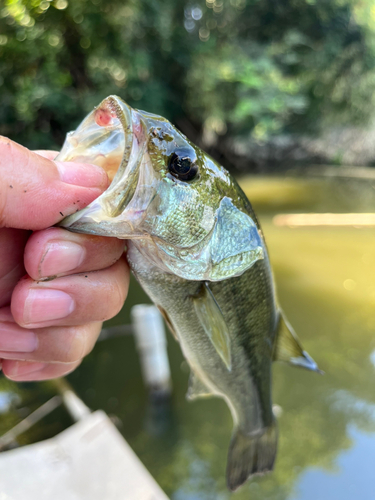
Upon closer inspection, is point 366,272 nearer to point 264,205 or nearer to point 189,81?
point 264,205

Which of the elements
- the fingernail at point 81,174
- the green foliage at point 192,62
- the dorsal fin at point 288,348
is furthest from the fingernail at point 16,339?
the green foliage at point 192,62

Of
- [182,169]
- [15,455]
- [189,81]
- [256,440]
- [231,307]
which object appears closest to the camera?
[182,169]

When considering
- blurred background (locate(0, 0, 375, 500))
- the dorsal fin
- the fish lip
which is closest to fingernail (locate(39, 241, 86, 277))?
the fish lip

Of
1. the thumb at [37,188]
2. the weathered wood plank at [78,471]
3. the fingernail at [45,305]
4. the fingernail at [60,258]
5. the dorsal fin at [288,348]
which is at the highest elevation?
the thumb at [37,188]

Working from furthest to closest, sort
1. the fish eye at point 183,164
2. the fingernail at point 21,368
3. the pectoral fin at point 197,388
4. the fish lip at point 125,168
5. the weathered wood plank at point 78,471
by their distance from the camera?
1. the weathered wood plank at point 78,471
2. the pectoral fin at point 197,388
3. the fingernail at point 21,368
4. the fish eye at point 183,164
5. the fish lip at point 125,168

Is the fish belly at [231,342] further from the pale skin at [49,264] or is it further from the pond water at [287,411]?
the pond water at [287,411]

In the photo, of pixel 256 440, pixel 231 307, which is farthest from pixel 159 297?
pixel 256 440

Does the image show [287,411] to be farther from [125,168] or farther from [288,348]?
[125,168]
